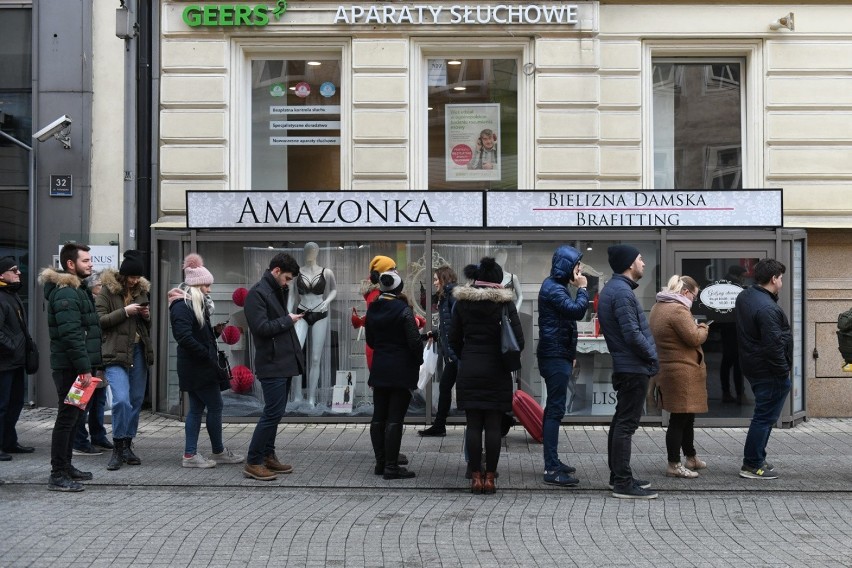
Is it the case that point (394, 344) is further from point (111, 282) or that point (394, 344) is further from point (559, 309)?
point (111, 282)

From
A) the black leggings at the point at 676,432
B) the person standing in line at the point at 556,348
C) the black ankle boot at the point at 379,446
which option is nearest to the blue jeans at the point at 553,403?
the person standing in line at the point at 556,348

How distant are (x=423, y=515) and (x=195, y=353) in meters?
2.62

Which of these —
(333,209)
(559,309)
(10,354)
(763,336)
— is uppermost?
(333,209)

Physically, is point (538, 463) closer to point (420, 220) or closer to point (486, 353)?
point (486, 353)

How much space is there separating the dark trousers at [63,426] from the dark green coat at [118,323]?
1059mm

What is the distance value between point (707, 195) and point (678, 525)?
541cm

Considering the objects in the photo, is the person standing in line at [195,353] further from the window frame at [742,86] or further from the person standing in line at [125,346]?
the window frame at [742,86]

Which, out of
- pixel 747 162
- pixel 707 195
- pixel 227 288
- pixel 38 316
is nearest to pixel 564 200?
pixel 707 195

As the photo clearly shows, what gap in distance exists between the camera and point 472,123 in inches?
552

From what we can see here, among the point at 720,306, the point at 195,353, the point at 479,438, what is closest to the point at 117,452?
the point at 195,353

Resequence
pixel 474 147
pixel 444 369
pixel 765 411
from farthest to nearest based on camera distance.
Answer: pixel 474 147
pixel 444 369
pixel 765 411

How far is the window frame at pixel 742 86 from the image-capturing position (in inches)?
537

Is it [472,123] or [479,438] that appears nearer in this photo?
[479,438]

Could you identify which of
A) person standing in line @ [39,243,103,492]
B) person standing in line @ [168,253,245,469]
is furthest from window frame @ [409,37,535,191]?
person standing in line @ [39,243,103,492]
